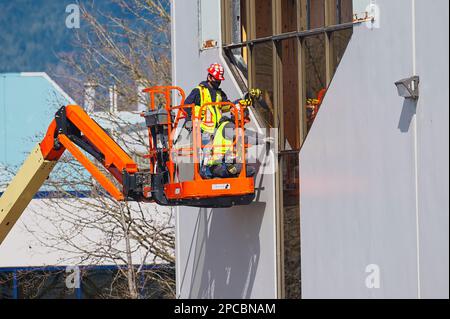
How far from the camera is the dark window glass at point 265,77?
52.7 ft

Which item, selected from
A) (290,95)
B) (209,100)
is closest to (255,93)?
(290,95)

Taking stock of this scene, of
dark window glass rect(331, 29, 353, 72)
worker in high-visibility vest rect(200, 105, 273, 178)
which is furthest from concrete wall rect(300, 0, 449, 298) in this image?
worker in high-visibility vest rect(200, 105, 273, 178)

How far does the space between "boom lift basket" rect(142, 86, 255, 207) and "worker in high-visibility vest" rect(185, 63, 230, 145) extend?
8cm

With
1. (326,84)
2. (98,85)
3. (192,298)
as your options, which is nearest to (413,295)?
(326,84)

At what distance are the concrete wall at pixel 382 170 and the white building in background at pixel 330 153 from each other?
2 cm

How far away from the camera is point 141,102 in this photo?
28.4 m

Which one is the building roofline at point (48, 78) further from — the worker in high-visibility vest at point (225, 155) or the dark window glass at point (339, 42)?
the dark window glass at point (339, 42)

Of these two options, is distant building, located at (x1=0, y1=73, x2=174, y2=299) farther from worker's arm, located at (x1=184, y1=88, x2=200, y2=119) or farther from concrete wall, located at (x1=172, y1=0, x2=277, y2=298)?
worker's arm, located at (x1=184, y1=88, x2=200, y2=119)

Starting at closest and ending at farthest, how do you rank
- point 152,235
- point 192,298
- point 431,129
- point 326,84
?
point 431,129 < point 326,84 < point 192,298 < point 152,235

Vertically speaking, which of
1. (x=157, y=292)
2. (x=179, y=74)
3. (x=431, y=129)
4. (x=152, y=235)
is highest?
(x=179, y=74)

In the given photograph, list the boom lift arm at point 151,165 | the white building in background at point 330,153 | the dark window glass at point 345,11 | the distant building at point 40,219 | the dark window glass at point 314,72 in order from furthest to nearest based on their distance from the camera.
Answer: the distant building at point 40,219 < the dark window glass at point 314,72 < the boom lift arm at point 151,165 < the dark window glass at point 345,11 < the white building in background at point 330,153

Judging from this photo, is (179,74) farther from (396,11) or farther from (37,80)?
(37,80)

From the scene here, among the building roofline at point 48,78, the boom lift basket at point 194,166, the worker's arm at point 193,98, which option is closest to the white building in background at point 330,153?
the boom lift basket at point 194,166

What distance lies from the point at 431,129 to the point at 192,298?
20.6 ft
